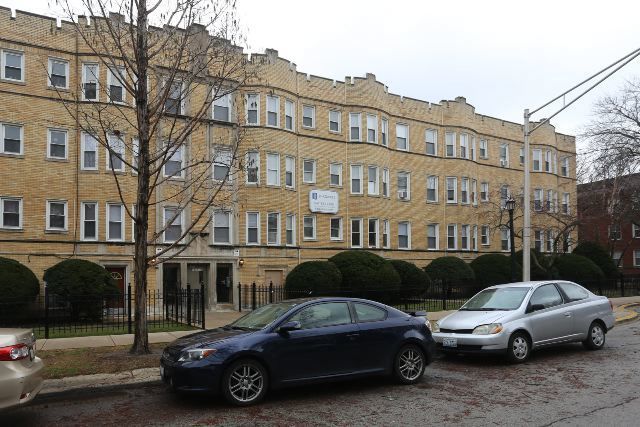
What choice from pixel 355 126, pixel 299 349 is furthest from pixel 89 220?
pixel 299 349

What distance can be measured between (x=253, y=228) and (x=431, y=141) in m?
14.5

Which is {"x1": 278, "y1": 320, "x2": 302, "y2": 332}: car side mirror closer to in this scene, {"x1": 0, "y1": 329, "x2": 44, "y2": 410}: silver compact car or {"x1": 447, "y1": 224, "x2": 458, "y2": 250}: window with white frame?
{"x1": 0, "y1": 329, "x2": 44, "y2": 410}: silver compact car

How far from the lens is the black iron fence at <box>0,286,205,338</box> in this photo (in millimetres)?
15625

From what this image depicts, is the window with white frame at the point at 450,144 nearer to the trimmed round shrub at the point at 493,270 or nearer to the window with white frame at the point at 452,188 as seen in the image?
the window with white frame at the point at 452,188

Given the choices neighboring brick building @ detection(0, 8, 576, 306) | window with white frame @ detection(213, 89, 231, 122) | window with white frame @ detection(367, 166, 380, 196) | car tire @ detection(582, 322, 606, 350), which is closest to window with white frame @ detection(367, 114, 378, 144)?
neighboring brick building @ detection(0, 8, 576, 306)

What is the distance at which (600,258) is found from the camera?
116 ft

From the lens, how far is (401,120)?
34.5 meters

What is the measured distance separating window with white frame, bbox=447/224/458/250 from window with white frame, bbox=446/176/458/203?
5.49ft

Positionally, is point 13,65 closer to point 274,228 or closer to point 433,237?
point 274,228

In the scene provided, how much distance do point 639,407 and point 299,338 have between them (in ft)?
14.6

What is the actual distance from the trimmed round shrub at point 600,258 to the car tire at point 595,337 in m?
25.1

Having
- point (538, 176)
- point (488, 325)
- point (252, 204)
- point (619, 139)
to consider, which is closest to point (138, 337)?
point (488, 325)

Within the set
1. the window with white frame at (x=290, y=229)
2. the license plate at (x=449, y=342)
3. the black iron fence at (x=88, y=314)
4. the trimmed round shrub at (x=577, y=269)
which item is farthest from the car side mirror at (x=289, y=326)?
the trimmed round shrub at (x=577, y=269)

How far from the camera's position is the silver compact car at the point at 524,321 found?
10.4 m
